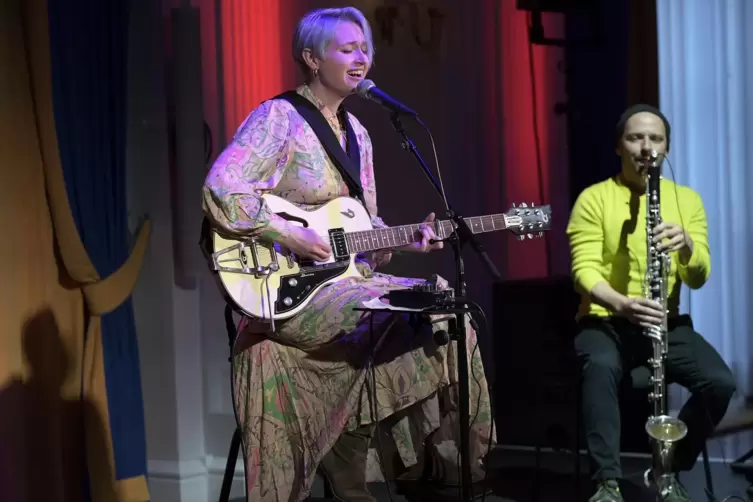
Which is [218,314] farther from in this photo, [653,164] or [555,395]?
[653,164]

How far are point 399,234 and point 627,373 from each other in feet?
3.09

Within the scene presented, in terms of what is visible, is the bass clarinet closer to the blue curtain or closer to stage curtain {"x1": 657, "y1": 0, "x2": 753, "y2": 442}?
stage curtain {"x1": 657, "y1": 0, "x2": 753, "y2": 442}

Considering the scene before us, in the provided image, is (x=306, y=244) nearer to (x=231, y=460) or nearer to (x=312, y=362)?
(x=312, y=362)

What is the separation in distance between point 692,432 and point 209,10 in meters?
2.60

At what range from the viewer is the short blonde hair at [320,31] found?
9.62 ft

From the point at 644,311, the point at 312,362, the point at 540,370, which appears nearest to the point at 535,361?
the point at 540,370

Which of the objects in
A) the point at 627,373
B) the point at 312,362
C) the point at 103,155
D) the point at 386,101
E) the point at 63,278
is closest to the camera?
the point at 386,101

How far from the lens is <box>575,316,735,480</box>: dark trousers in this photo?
280 centimetres

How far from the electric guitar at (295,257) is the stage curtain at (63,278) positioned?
2.60 ft

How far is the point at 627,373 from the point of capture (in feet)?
9.80

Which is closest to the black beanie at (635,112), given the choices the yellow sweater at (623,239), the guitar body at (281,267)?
the yellow sweater at (623,239)

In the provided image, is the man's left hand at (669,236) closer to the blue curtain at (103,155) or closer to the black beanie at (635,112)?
the black beanie at (635,112)

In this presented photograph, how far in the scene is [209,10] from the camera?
12.3ft

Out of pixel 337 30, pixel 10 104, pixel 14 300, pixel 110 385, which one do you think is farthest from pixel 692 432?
pixel 10 104
